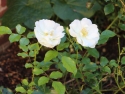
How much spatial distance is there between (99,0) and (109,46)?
0.38 metres

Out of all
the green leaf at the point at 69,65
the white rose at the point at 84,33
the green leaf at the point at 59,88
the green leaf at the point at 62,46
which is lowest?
the green leaf at the point at 59,88

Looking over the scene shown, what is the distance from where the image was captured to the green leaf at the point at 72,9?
2.35 meters

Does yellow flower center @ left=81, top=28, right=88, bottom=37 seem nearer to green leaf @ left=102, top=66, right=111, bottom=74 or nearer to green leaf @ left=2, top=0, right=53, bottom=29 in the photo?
green leaf @ left=102, top=66, right=111, bottom=74

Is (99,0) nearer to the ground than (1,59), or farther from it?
farther from it

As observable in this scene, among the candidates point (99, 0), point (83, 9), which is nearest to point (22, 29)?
point (83, 9)

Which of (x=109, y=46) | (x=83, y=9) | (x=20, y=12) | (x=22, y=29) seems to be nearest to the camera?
(x=22, y=29)

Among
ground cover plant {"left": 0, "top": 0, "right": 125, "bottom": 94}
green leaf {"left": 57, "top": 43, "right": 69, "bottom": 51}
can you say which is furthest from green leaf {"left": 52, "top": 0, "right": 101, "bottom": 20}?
green leaf {"left": 57, "top": 43, "right": 69, "bottom": 51}

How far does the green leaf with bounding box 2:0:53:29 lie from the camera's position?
2.25 m

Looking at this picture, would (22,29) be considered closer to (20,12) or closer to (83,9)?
(20,12)

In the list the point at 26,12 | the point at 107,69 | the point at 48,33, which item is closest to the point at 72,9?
the point at 26,12

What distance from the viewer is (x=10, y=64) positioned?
2482 millimetres

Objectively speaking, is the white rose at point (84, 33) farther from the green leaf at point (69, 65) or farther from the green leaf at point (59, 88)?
the green leaf at point (59, 88)

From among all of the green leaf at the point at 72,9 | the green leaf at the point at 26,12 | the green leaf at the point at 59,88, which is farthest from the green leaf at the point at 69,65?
the green leaf at the point at 72,9

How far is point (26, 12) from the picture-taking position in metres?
2.27
